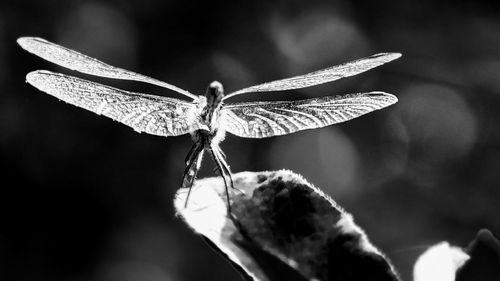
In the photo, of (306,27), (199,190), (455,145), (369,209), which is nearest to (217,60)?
(306,27)

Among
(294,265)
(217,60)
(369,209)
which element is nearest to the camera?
(294,265)

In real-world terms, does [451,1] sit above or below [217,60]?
above

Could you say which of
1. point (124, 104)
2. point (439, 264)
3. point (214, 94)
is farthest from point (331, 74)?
point (439, 264)

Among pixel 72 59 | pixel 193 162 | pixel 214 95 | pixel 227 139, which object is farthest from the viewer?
pixel 227 139

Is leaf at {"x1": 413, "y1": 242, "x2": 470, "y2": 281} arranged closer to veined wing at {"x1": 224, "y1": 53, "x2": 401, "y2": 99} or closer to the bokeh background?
veined wing at {"x1": 224, "y1": 53, "x2": 401, "y2": 99}

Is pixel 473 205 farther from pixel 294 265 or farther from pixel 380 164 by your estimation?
pixel 294 265

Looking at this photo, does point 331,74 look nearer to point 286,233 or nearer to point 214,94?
point 214,94
